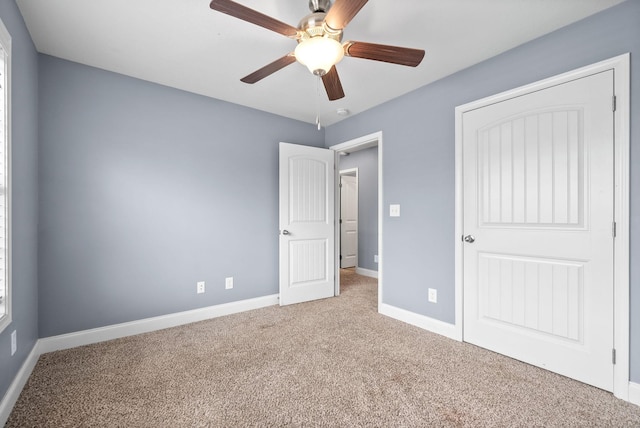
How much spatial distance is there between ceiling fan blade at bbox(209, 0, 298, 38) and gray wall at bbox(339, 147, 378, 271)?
387 centimetres

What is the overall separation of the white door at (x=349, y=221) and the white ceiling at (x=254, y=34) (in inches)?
122

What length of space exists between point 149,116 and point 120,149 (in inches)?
16.5

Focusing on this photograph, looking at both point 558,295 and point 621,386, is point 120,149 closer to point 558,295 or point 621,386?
point 558,295

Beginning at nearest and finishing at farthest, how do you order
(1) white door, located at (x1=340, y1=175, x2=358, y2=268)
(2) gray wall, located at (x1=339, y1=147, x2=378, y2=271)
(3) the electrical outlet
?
(3) the electrical outlet < (2) gray wall, located at (x1=339, y1=147, x2=378, y2=271) < (1) white door, located at (x1=340, y1=175, x2=358, y2=268)

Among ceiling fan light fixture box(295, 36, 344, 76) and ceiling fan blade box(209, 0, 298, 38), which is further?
ceiling fan light fixture box(295, 36, 344, 76)

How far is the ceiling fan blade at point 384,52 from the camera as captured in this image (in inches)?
62.7

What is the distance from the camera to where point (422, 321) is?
110 inches

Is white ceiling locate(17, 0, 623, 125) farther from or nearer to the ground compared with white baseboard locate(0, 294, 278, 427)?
farther from the ground

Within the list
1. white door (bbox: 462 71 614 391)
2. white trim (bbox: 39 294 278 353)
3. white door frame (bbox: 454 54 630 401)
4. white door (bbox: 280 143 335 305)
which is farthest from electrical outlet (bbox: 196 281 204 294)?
white door frame (bbox: 454 54 630 401)

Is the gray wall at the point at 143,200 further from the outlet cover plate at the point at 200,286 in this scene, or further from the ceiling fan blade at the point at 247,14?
the ceiling fan blade at the point at 247,14

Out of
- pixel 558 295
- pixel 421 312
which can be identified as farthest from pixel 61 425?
pixel 558 295

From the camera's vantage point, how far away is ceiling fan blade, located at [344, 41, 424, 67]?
62.7 inches

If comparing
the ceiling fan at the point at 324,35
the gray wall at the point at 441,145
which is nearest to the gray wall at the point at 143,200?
the gray wall at the point at 441,145

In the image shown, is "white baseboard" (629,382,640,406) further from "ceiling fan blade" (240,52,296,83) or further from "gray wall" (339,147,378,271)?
"gray wall" (339,147,378,271)
